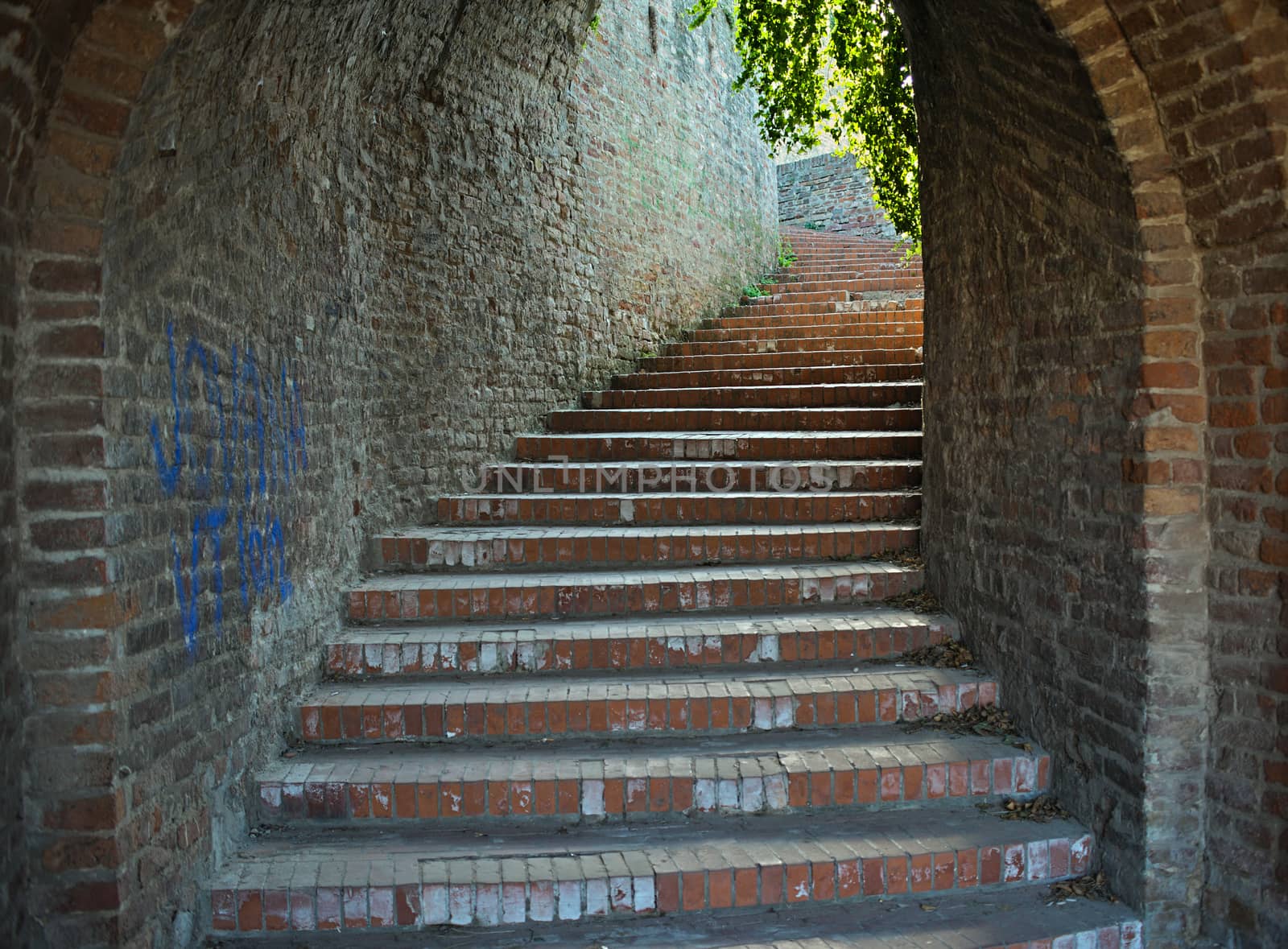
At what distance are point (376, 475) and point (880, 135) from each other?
379 centimetres

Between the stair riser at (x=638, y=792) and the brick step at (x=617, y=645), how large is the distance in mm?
690

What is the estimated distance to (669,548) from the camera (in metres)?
5.31

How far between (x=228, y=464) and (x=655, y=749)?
196 cm

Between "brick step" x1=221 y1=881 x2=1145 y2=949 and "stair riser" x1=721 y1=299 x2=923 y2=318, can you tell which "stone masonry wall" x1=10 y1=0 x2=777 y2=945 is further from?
"stair riser" x1=721 y1=299 x2=923 y2=318

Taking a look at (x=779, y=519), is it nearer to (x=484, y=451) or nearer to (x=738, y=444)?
(x=738, y=444)

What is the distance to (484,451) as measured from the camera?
656 centimetres

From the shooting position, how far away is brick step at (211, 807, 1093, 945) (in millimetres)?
3146

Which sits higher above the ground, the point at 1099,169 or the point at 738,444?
the point at 1099,169

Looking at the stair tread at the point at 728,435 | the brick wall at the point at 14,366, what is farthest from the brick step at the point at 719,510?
the brick wall at the point at 14,366

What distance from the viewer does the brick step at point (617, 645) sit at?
4367 millimetres

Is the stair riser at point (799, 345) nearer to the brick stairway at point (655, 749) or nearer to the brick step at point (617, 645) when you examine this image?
the brick stairway at point (655, 749)

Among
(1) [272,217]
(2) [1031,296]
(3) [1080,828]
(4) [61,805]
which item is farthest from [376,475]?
(3) [1080,828]

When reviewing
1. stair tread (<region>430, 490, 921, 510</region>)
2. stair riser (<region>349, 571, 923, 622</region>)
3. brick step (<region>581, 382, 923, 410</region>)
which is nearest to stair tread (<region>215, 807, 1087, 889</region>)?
stair riser (<region>349, 571, 923, 622</region>)

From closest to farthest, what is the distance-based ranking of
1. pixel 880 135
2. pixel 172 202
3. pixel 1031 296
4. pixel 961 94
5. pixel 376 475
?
pixel 172 202 < pixel 1031 296 < pixel 961 94 < pixel 376 475 < pixel 880 135
